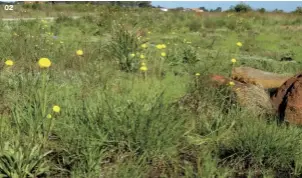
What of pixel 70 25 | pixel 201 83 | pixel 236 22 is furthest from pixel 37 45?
pixel 236 22

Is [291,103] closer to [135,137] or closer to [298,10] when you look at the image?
[135,137]

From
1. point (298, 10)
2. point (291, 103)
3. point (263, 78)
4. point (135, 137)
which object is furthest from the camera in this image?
point (298, 10)

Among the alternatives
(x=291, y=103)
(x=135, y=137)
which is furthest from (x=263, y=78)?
(x=135, y=137)

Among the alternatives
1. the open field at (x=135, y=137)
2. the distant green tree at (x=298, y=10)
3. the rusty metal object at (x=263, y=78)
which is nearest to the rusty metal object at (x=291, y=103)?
the open field at (x=135, y=137)

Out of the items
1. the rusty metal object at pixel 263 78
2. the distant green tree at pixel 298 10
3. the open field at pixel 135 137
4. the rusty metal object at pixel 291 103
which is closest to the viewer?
the open field at pixel 135 137

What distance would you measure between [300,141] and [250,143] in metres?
0.60

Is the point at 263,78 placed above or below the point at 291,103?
below

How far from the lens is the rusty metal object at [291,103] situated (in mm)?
4797

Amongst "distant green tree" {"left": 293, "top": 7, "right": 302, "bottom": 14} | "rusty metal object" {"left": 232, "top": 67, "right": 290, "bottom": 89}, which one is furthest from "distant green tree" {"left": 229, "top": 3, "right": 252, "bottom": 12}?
"rusty metal object" {"left": 232, "top": 67, "right": 290, "bottom": 89}

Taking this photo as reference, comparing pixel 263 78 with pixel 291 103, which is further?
pixel 263 78

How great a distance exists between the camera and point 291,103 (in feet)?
16.1

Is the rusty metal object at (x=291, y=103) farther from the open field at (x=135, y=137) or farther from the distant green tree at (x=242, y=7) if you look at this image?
the distant green tree at (x=242, y=7)

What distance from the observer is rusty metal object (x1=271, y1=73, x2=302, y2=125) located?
4797 mm

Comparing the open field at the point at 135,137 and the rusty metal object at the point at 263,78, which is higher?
the open field at the point at 135,137
